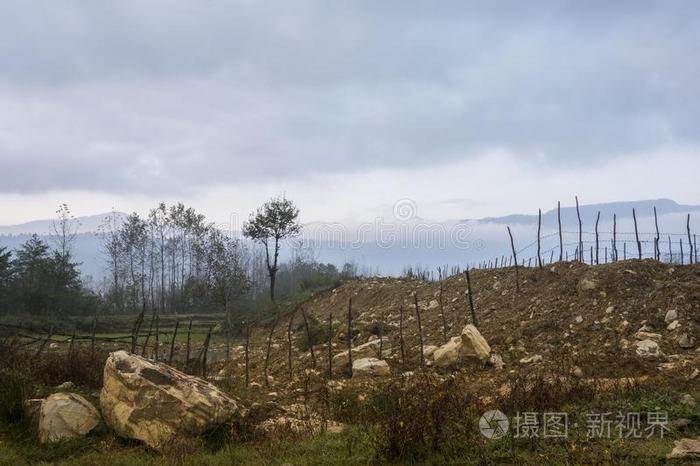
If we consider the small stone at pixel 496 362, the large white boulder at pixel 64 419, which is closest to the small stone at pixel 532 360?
the small stone at pixel 496 362

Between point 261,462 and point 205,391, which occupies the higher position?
point 205,391

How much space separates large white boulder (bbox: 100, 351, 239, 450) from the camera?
6.74m

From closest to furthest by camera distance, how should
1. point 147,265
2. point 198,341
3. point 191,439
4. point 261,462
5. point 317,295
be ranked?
1. point 261,462
2. point 191,439
3. point 198,341
4. point 317,295
5. point 147,265

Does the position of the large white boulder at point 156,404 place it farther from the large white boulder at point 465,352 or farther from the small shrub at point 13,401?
the large white boulder at point 465,352

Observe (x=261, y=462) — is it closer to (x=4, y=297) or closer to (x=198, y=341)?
(x=198, y=341)

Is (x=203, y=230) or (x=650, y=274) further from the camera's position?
(x=203, y=230)

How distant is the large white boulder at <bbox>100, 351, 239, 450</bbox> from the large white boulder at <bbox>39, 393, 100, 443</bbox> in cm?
23

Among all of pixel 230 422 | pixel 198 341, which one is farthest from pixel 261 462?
pixel 198 341

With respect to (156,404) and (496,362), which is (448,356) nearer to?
(496,362)

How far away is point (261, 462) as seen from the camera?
5.78 metres

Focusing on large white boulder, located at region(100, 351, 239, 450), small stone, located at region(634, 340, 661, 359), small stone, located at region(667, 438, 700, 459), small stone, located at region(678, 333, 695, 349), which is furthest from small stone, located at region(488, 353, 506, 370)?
large white boulder, located at region(100, 351, 239, 450)

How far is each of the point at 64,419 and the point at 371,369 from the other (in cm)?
575

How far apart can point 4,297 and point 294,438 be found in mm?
30660

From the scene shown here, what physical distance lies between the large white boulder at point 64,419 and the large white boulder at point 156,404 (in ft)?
0.75
